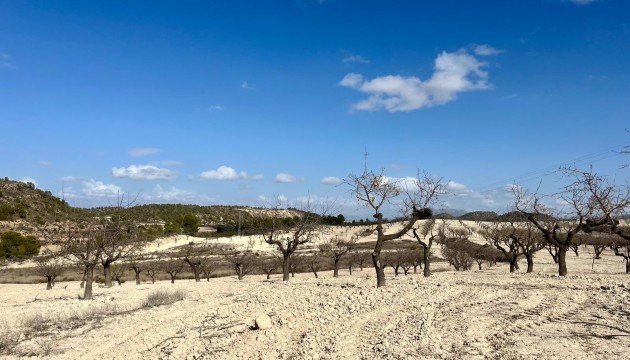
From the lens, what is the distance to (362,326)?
1281 centimetres

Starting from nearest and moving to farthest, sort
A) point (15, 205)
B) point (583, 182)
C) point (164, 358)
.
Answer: point (164, 358), point (583, 182), point (15, 205)

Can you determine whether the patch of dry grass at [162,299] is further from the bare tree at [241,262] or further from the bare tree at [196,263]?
the bare tree at [241,262]

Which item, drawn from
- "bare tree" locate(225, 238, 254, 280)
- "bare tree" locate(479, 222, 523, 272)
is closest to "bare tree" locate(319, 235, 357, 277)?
"bare tree" locate(225, 238, 254, 280)

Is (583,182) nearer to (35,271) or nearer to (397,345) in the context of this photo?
(397,345)

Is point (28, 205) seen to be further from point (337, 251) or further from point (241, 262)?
point (337, 251)

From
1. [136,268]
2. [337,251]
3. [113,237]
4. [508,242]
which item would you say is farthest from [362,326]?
[337,251]

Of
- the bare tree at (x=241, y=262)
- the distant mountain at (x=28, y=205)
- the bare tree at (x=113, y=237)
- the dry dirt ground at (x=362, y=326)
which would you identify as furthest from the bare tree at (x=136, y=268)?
the distant mountain at (x=28, y=205)

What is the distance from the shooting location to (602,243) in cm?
6372

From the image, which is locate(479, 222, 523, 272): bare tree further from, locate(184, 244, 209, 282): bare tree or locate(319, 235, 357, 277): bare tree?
locate(184, 244, 209, 282): bare tree

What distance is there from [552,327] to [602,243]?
6200 cm

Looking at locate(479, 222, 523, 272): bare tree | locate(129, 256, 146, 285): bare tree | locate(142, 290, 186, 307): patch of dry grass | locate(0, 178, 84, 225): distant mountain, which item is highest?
locate(0, 178, 84, 225): distant mountain

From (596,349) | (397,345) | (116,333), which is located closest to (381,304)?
(397,345)

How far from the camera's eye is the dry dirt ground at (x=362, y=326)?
1066 centimetres

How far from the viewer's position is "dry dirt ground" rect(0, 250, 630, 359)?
10656 millimetres
